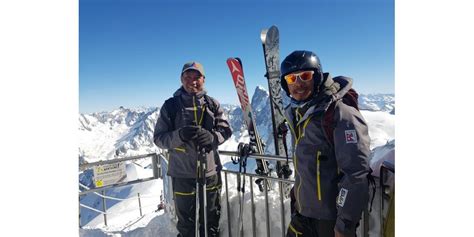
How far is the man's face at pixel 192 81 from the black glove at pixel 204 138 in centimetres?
27

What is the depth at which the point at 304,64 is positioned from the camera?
1180 mm

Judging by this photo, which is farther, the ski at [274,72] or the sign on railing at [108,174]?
the ski at [274,72]

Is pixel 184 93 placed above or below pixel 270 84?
below

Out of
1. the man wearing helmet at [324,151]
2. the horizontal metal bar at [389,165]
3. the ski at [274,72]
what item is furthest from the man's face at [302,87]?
the ski at [274,72]

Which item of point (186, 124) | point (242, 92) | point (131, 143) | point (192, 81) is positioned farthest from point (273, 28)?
point (131, 143)

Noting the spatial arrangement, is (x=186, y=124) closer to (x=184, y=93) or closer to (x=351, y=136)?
(x=184, y=93)

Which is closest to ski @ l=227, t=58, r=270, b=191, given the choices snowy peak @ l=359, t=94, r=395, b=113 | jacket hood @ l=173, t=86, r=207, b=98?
jacket hood @ l=173, t=86, r=207, b=98

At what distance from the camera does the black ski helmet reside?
3.86ft

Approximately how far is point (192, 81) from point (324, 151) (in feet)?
3.41

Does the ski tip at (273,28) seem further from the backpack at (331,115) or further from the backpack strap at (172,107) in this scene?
the backpack at (331,115)

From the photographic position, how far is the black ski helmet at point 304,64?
1178 millimetres
